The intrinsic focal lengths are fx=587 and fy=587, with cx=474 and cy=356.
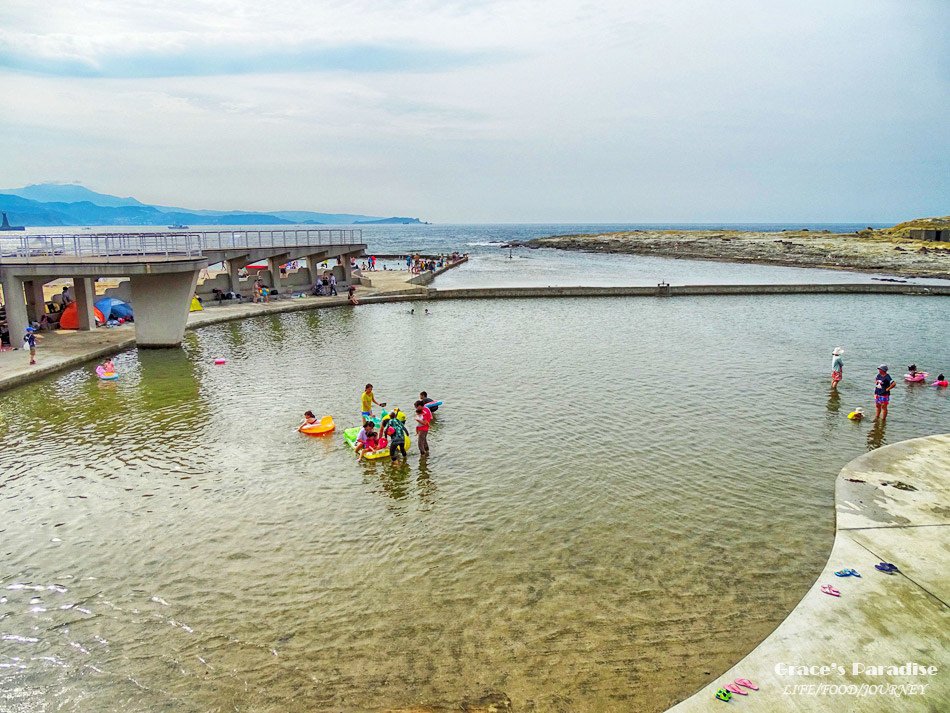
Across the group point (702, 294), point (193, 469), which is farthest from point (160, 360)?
point (702, 294)

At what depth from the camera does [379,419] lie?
15.1 metres

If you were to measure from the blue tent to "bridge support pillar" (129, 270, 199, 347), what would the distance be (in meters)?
5.80

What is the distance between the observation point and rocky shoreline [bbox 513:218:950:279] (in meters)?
62.4

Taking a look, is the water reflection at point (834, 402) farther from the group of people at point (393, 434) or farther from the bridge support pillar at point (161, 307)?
the bridge support pillar at point (161, 307)

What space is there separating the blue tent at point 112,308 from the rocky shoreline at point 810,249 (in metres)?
66.4

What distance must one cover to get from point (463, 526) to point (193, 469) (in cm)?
647

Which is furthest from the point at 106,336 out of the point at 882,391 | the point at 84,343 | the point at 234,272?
the point at 882,391

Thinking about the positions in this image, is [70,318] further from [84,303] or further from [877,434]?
[877,434]

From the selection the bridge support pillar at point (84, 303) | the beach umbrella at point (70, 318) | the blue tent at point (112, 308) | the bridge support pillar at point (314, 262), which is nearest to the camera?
the bridge support pillar at point (84, 303)

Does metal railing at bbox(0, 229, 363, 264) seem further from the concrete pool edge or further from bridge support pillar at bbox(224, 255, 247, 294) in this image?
bridge support pillar at bbox(224, 255, 247, 294)

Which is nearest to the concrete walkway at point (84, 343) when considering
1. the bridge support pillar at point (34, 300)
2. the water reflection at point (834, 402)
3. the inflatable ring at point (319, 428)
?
the bridge support pillar at point (34, 300)

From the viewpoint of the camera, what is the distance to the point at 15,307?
23094 mm

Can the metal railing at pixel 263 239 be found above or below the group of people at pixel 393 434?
above

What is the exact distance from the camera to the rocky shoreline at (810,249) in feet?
205
